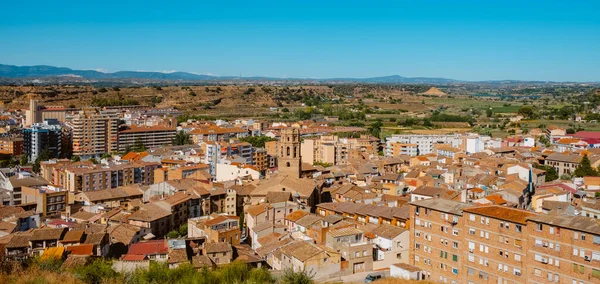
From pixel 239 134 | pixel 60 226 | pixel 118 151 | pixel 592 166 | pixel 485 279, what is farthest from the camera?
pixel 239 134

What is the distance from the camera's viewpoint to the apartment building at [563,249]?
15062 millimetres

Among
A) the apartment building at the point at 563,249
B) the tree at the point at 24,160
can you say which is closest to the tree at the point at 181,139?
the tree at the point at 24,160

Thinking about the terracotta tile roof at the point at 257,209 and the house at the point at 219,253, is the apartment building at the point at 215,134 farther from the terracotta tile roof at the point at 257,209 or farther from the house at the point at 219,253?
the house at the point at 219,253

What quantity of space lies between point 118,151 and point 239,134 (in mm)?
11703

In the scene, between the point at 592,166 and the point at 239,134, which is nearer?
the point at 592,166

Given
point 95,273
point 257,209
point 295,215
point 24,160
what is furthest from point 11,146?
point 95,273

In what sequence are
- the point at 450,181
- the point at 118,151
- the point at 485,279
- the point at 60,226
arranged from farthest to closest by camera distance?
the point at 118,151 → the point at 450,181 → the point at 60,226 → the point at 485,279

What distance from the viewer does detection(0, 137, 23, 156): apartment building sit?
49969mm

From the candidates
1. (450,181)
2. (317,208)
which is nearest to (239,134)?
(450,181)

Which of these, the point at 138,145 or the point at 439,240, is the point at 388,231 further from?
the point at 138,145

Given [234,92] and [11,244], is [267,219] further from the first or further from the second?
[234,92]

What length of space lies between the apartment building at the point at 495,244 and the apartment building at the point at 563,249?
0.86ft

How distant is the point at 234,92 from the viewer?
392 ft

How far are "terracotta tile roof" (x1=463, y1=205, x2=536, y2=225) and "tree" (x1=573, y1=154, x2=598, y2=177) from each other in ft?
59.8
